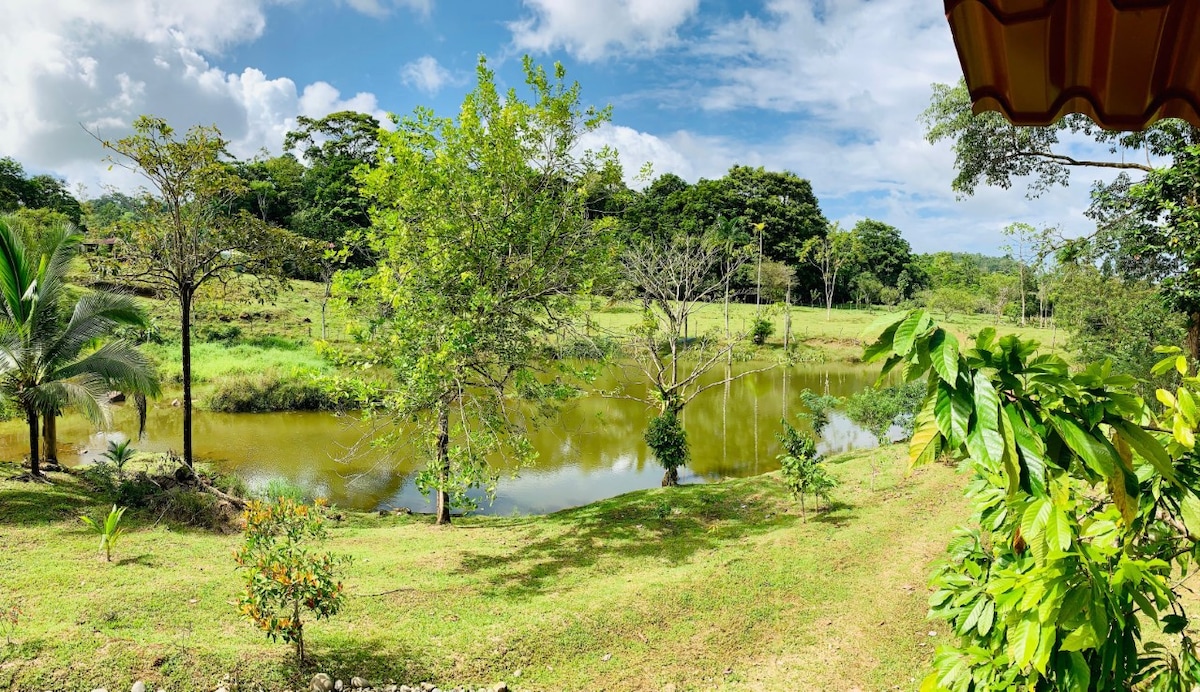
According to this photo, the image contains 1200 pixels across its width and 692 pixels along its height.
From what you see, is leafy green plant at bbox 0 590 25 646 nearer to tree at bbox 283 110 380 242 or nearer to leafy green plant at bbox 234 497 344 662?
leafy green plant at bbox 234 497 344 662

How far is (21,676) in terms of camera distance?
13.6 feet

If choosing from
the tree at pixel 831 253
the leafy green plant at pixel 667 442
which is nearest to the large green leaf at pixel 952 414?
the leafy green plant at pixel 667 442

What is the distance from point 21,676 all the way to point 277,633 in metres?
1.55

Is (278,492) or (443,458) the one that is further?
(278,492)

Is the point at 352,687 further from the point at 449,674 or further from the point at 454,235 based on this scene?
the point at 454,235

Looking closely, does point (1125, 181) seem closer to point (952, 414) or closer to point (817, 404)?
point (817, 404)

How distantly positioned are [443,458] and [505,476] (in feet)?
17.9

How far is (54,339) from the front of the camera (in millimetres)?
9234

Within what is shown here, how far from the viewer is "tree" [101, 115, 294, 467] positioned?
991cm

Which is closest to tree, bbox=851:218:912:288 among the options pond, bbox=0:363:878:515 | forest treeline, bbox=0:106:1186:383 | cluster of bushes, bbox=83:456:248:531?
forest treeline, bbox=0:106:1186:383

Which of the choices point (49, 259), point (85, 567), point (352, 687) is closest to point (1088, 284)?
point (352, 687)

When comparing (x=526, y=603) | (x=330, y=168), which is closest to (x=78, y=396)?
(x=526, y=603)

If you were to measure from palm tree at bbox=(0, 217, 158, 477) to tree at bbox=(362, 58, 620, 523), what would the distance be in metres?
4.21

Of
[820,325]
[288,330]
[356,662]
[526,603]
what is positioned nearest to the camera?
[356,662]
